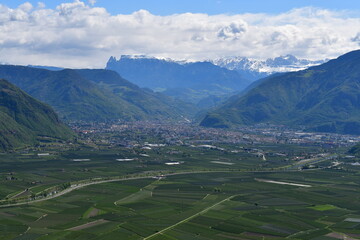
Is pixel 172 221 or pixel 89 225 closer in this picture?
pixel 89 225

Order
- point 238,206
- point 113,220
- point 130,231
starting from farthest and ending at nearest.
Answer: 1. point 238,206
2. point 113,220
3. point 130,231

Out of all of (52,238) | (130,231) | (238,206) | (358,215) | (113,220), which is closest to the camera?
(52,238)

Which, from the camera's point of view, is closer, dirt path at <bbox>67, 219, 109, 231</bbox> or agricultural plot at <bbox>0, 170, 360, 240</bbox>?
agricultural plot at <bbox>0, 170, 360, 240</bbox>

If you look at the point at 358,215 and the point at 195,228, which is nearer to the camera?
the point at 195,228

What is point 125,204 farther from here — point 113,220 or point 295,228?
point 295,228

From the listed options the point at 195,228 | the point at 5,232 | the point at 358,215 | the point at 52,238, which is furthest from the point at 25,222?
the point at 358,215

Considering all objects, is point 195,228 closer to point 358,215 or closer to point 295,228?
point 295,228

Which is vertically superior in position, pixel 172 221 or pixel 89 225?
pixel 172 221

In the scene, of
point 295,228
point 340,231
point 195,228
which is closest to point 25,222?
point 195,228

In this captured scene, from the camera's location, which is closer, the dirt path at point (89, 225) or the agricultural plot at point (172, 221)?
the agricultural plot at point (172, 221)
